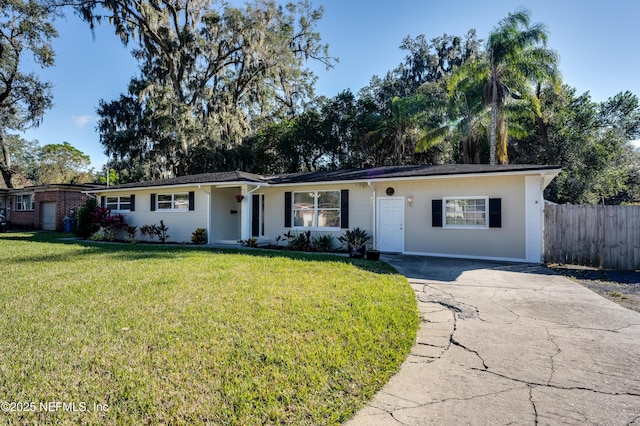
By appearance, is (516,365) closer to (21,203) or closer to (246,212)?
(246,212)

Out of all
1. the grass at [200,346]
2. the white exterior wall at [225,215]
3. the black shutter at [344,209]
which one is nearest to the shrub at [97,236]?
the white exterior wall at [225,215]

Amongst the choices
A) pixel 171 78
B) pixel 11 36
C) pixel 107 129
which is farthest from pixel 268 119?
pixel 11 36

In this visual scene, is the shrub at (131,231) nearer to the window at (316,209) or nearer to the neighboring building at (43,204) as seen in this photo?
the neighboring building at (43,204)

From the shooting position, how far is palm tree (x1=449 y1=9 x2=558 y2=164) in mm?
14000

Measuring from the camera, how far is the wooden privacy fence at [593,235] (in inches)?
329

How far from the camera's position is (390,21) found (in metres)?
15.4

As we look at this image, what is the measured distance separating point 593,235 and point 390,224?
5.42 meters

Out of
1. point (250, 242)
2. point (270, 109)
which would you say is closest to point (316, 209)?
point (250, 242)

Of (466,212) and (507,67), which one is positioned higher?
(507,67)

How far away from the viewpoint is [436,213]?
10344 mm

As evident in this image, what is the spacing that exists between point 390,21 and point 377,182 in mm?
9155

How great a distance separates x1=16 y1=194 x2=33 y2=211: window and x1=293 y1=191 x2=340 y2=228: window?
21743 millimetres

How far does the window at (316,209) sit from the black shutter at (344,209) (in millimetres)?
→ 204

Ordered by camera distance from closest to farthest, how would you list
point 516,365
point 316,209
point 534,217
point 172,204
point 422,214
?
point 516,365 < point 534,217 < point 422,214 < point 316,209 < point 172,204
